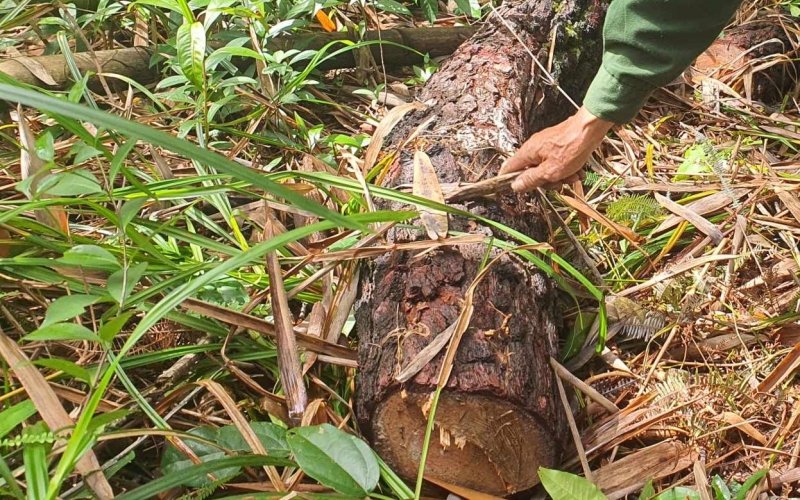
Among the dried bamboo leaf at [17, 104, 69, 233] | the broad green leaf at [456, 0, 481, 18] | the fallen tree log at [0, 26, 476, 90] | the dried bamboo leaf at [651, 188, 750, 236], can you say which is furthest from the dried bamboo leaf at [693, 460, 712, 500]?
the broad green leaf at [456, 0, 481, 18]

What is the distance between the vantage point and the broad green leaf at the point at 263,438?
123 cm

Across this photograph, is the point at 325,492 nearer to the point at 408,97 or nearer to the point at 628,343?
the point at 628,343

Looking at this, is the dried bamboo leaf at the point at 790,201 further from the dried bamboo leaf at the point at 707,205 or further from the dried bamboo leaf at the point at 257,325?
the dried bamboo leaf at the point at 257,325

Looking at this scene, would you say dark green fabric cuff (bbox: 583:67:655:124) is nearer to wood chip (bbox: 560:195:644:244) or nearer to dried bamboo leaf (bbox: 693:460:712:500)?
wood chip (bbox: 560:195:644:244)

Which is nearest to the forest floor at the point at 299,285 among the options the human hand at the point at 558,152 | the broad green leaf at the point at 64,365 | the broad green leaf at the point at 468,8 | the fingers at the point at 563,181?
the broad green leaf at the point at 64,365

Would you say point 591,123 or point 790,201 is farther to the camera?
point 790,201

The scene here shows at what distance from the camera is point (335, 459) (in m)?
1.17

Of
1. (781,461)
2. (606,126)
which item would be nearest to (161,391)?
(606,126)

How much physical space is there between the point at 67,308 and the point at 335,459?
52cm

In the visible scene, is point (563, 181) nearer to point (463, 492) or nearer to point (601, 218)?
point (601, 218)

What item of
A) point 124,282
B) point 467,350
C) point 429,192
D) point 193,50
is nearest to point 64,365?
point 124,282

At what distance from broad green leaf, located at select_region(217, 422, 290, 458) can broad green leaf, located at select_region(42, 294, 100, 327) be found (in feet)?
1.21

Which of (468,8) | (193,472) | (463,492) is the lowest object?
(463,492)

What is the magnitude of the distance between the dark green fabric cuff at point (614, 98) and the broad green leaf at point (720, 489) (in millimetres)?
793
